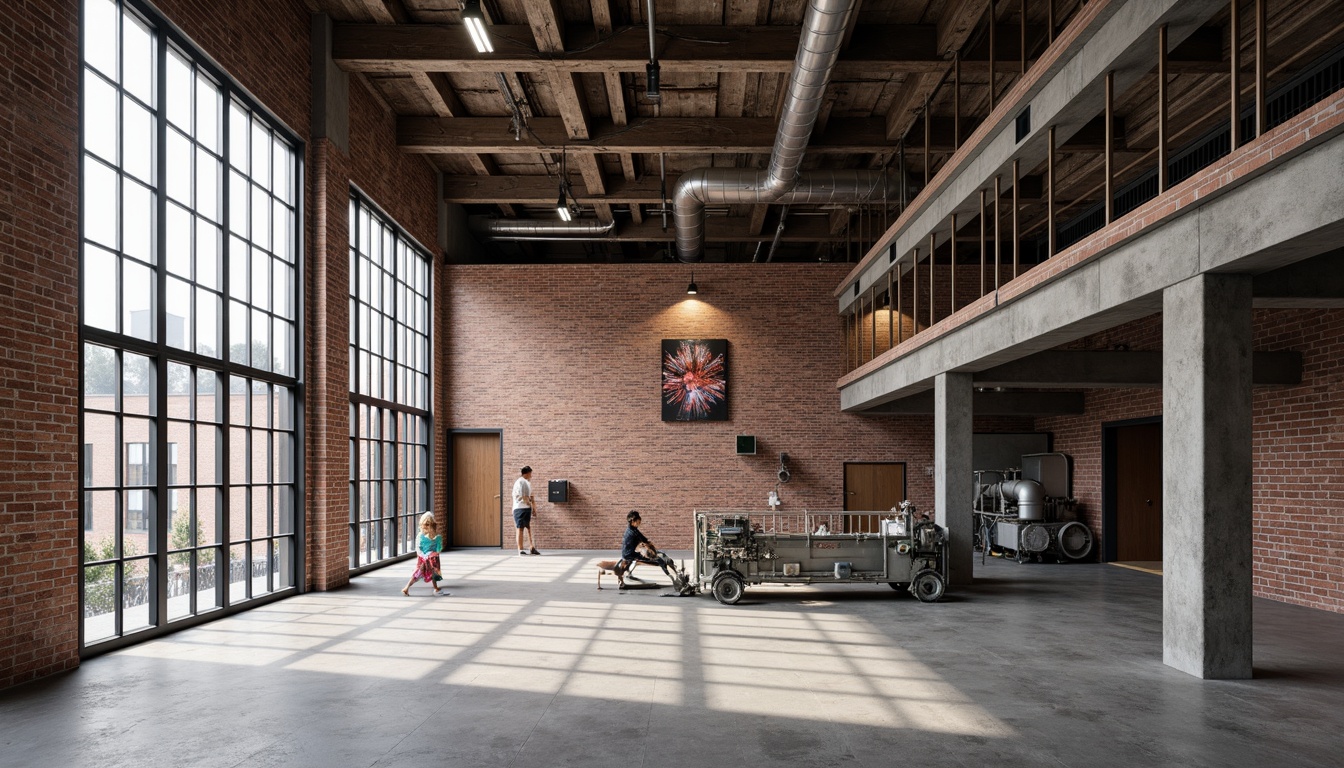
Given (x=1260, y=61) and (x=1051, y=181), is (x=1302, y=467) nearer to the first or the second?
(x=1051, y=181)

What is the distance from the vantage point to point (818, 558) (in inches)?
422

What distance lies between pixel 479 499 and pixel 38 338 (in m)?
11.6

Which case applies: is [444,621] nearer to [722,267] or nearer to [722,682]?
[722,682]

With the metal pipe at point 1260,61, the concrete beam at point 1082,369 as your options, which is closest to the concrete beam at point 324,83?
the concrete beam at point 1082,369

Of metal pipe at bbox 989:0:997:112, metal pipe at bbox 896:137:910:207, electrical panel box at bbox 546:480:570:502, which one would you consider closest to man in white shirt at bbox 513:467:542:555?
electrical panel box at bbox 546:480:570:502

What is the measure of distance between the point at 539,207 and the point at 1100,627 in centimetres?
1417

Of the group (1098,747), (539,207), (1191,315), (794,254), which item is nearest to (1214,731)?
(1098,747)

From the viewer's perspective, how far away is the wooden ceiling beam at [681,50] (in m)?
10.8

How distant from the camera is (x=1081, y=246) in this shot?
7570 mm

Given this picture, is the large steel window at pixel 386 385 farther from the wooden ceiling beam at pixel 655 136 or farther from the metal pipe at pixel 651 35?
the metal pipe at pixel 651 35

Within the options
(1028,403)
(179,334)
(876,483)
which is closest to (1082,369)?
(1028,403)

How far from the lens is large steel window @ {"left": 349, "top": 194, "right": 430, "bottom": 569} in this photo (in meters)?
13.2

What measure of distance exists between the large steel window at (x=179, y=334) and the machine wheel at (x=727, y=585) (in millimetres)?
5519

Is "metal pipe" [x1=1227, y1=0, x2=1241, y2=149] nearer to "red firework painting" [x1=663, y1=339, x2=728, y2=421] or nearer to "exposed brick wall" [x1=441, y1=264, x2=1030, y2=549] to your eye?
"exposed brick wall" [x1=441, y1=264, x2=1030, y2=549]
